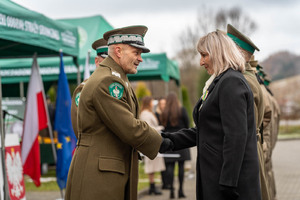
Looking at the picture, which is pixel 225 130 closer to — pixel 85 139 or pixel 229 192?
pixel 229 192

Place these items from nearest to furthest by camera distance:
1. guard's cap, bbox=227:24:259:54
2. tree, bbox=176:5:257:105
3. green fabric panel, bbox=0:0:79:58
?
guard's cap, bbox=227:24:259:54 < green fabric panel, bbox=0:0:79:58 < tree, bbox=176:5:257:105

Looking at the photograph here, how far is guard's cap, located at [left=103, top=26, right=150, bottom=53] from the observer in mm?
3982

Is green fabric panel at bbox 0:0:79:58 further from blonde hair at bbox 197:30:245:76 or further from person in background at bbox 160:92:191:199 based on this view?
blonde hair at bbox 197:30:245:76

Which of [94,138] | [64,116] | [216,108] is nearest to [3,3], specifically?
[64,116]

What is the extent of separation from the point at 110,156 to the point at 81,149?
0.23 m

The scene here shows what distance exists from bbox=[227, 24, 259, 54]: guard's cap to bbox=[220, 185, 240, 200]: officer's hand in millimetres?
1733

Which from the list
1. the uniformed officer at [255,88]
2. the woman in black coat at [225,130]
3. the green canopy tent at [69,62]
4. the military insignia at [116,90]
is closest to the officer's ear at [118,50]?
the military insignia at [116,90]

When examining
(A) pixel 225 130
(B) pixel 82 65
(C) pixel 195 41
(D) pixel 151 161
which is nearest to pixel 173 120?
(D) pixel 151 161

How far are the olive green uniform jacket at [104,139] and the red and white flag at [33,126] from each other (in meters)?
3.72

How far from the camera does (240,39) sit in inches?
189

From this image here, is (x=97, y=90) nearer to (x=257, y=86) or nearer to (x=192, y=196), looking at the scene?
(x=257, y=86)

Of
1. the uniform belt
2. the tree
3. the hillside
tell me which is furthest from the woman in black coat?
the hillside

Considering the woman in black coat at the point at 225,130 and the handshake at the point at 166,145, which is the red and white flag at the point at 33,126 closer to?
the handshake at the point at 166,145

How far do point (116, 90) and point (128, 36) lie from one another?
0.51 meters
